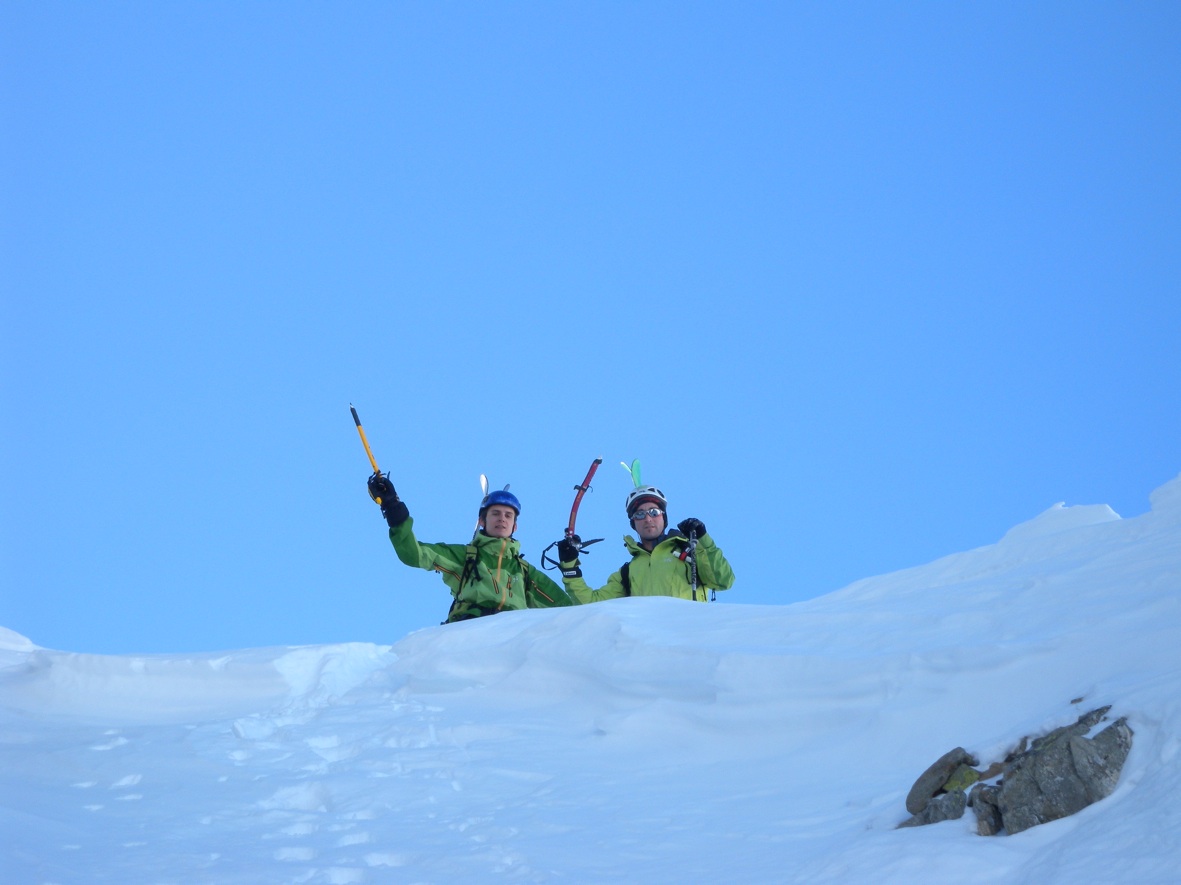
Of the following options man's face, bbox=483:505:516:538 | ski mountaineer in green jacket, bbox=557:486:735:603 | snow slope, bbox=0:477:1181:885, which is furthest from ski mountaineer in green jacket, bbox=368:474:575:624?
snow slope, bbox=0:477:1181:885

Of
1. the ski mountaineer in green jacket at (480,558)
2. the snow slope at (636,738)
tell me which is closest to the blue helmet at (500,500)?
the ski mountaineer in green jacket at (480,558)

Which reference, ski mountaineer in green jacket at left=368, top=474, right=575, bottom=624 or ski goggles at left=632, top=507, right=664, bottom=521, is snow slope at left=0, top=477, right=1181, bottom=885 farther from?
ski goggles at left=632, top=507, right=664, bottom=521

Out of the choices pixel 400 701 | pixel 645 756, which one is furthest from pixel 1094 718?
pixel 400 701

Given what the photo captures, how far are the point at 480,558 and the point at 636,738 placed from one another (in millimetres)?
3991

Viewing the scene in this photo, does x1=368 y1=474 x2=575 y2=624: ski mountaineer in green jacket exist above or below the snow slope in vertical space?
above

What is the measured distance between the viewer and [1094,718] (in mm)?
3764

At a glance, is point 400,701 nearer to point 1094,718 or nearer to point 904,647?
point 904,647

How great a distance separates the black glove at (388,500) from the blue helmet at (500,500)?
0.87m

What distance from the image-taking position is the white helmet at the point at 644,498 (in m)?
9.59

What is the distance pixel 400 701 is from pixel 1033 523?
15.0 ft

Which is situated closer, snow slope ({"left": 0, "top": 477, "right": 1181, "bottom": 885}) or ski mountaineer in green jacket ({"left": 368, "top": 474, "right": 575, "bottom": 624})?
snow slope ({"left": 0, "top": 477, "right": 1181, "bottom": 885})

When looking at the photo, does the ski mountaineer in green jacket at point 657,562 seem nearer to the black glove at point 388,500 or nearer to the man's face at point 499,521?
the man's face at point 499,521

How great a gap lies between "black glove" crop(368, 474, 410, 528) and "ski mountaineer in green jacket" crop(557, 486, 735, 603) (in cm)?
157

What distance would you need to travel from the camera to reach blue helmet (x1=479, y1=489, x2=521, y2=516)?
31.5 feet
